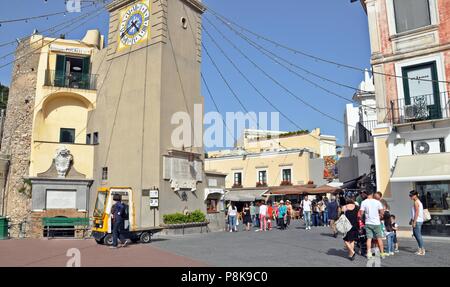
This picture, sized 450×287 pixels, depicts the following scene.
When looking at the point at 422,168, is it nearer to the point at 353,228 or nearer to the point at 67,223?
the point at 353,228

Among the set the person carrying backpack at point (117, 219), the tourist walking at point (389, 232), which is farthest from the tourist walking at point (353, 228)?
the person carrying backpack at point (117, 219)

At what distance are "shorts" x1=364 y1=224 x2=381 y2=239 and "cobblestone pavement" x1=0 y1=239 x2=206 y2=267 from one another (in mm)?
4310

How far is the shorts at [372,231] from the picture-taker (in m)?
9.81

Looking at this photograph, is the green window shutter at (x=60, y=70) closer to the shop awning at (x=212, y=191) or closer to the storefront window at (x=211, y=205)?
the shop awning at (x=212, y=191)

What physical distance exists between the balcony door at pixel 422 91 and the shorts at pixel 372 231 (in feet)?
24.5

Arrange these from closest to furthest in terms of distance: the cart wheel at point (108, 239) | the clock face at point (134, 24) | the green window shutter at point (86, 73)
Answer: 1. the cart wheel at point (108, 239)
2. the clock face at point (134, 24)
3. the green window shutter at point (86, 73)

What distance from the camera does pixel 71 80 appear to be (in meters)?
23.8

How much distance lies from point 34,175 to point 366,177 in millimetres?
18299

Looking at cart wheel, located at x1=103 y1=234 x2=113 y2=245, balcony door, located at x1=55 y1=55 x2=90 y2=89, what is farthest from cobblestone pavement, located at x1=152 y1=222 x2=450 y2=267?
balcony door, located at x1=55 y1=55 x2=90 y2=89

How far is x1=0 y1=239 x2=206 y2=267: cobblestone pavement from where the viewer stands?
9.70m
